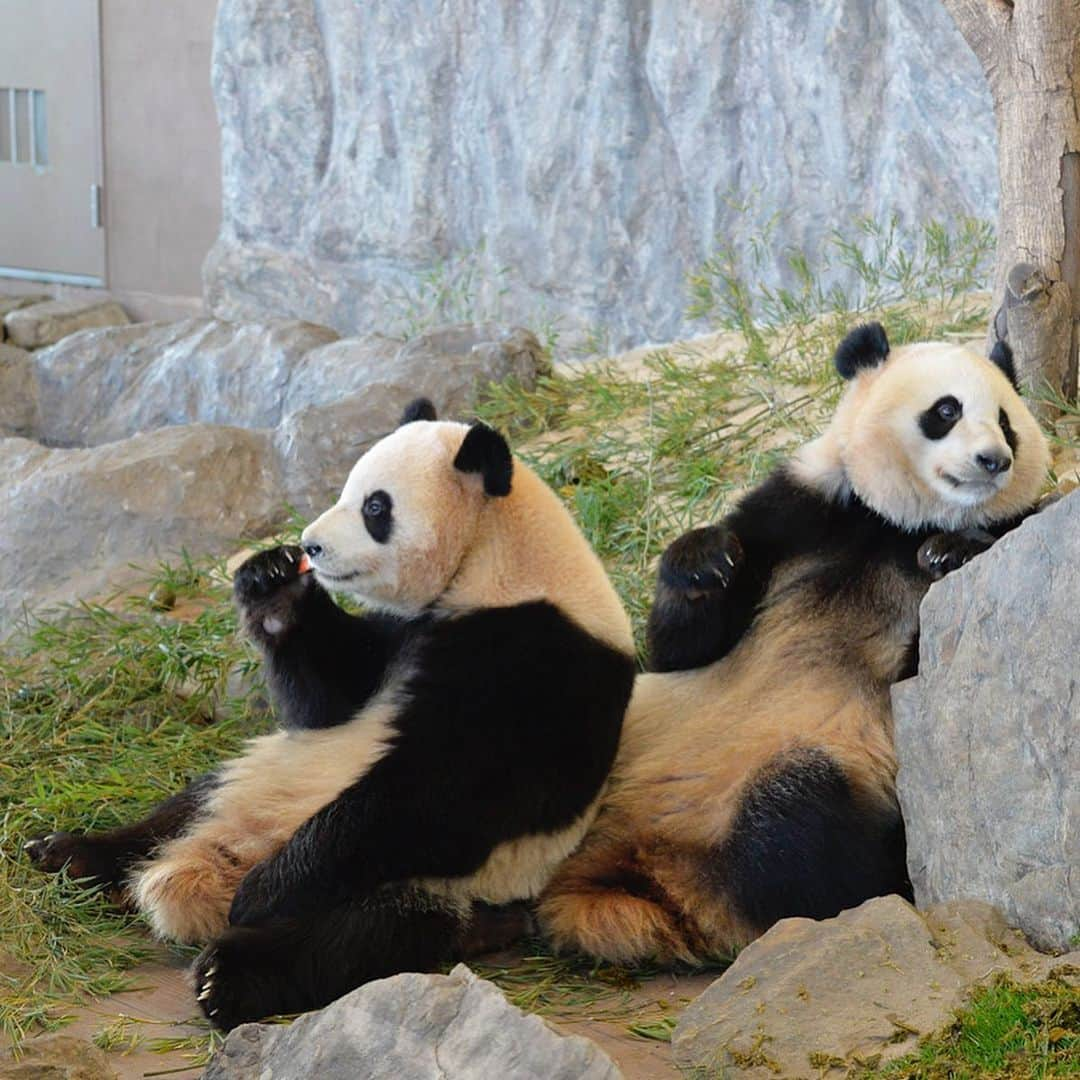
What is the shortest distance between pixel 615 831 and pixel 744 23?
5060mm

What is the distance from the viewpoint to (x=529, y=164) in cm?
828

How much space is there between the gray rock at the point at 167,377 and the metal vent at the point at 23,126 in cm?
317

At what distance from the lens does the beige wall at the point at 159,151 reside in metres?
10.3

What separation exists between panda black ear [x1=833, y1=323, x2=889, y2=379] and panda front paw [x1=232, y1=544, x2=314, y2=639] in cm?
119

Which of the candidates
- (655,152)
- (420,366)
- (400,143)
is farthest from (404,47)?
(420,366)

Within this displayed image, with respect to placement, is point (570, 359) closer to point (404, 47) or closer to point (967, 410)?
point (404, 47)

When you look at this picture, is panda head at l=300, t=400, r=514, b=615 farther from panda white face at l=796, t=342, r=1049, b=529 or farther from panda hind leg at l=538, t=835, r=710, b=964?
panda white face at l=796, t=342, r=1049, b=529

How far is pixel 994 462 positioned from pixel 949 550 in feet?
0.60

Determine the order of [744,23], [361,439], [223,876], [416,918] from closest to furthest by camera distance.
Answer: [416,918], [223,876], [361,439], [744,23]

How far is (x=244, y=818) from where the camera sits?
314 centimetres

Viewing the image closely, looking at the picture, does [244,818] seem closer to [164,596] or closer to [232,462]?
[164,596]

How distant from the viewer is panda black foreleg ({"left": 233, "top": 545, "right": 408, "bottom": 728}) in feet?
10.8

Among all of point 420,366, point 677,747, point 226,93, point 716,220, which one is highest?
point 226,93

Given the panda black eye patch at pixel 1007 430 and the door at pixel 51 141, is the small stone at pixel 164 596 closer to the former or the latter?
the panda black eye patch at pixel 1007 430
